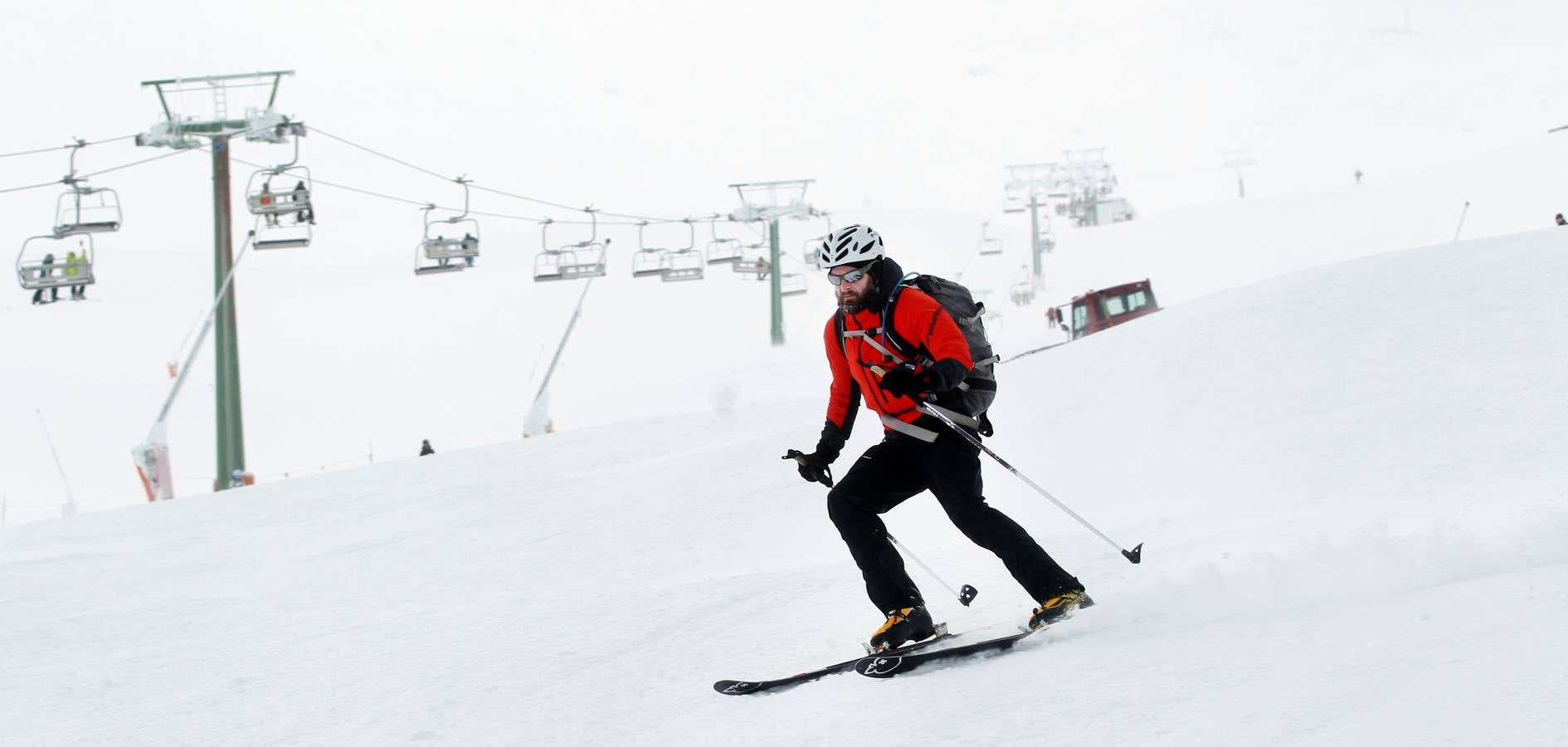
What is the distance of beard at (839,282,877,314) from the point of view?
491cm

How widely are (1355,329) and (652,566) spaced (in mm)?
6875

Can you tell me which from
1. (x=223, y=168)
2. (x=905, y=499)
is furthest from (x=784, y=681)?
(x=223, y=168)

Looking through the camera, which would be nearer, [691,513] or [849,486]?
[849,486]

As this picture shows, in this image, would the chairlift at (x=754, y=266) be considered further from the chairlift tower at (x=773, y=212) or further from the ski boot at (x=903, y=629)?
the ski boot at (x=903, y=629)

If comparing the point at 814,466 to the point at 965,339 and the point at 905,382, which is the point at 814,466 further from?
the point at 965,339

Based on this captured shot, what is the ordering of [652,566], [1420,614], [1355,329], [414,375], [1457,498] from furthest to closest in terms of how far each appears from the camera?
[414,375], [1355,329], [652,566], [1457,498], [1420,614]

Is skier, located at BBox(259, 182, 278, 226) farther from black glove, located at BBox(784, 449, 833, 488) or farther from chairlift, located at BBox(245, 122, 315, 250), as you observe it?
black glove, located at BBox(784, 449, 833, 488)

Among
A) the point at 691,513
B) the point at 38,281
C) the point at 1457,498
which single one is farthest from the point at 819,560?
the point at 38,281

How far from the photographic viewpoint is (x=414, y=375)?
5700cm

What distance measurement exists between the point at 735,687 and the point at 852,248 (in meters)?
1.67

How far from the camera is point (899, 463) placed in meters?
5.06

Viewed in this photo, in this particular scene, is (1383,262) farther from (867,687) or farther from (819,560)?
(867,687)

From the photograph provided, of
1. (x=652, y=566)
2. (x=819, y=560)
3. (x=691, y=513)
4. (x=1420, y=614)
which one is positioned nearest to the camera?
(x=1420, y=614)

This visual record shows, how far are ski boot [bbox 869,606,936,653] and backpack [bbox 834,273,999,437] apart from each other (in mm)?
772
